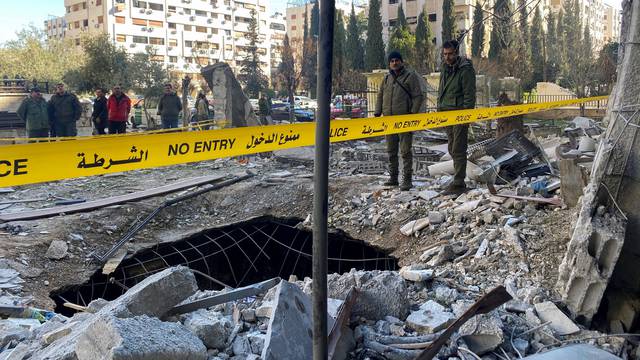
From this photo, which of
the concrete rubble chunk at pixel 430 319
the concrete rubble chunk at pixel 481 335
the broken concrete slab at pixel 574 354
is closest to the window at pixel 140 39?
the concrete rubble chunk at pixel 430 319

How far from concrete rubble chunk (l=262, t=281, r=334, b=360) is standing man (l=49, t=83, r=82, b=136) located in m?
10.4

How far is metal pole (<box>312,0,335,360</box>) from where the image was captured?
190cm

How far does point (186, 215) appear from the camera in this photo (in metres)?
8.70

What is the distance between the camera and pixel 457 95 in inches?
283

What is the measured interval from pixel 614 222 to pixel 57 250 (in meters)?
6.00

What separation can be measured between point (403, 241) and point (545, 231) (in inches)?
76.5

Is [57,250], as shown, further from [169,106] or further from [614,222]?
[169,106]

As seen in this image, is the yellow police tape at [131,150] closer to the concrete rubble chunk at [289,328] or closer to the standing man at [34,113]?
the concrete rubble chunk at [289,328]

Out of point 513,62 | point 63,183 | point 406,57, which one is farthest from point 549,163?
point 406,57

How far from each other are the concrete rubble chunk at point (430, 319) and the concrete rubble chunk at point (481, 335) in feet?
0.46

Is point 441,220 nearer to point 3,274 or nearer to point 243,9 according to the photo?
point 3,274

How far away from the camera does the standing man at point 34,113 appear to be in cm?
1164

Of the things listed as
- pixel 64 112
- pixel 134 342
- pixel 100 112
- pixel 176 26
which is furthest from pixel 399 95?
pixel 176 26

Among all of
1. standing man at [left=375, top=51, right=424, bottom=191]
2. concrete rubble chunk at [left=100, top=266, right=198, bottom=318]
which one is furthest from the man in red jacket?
concrete rubble chunk at [left=100, top=266, right=198, bottom=318]
